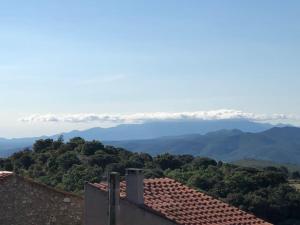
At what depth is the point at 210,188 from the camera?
55.8m

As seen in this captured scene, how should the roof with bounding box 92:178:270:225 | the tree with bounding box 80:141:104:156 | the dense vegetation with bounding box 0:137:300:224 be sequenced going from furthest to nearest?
the tree with bounding box 80:141:104:156
the dense vegetation with bounding box 0:137:300:224
the roof with bounding box 92:178:270:225

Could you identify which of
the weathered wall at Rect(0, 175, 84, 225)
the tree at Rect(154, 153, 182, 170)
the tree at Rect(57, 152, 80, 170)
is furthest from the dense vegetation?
the weathered wall at Rect(0, 175, 84, 225)

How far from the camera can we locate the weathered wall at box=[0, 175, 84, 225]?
15.9 meters

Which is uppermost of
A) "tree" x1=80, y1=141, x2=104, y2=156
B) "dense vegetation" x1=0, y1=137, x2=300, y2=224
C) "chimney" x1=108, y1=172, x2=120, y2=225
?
"tree" x1=80, y1=141, x2=104, y2=156

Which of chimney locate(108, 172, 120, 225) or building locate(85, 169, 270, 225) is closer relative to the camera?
chimney locate(108, 172, 120, 225)

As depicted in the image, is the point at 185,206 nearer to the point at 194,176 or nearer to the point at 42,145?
the point at 194,176

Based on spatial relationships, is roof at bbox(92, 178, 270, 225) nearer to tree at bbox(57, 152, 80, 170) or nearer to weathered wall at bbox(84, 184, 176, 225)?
weathered wall at bbox(84, 184, 176, 225)

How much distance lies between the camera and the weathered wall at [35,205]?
15914mm

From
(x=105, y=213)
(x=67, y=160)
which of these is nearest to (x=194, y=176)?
(x=67, y=160)

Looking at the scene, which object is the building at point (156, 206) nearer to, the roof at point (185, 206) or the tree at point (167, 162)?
the roof at point (185, 206)

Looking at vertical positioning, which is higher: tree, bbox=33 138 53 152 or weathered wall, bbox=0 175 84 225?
tree, bbox=33 138 53 152

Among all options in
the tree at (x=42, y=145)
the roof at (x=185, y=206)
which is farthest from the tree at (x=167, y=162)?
the roof at (x=185, y=206)

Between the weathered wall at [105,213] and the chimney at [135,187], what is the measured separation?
0.81ft

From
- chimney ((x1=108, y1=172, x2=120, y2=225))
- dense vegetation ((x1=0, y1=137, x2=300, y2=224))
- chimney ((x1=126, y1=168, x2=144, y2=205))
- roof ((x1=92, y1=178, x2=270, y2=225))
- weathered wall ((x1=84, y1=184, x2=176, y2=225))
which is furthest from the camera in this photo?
dense vegetation ((x1=0, y1=137, x2=300, y2=224))
